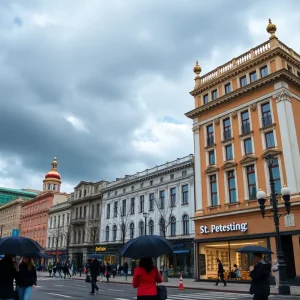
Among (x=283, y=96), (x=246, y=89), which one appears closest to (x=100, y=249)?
(x=246, y=89)

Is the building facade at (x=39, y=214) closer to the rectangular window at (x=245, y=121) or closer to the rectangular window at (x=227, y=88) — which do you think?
the rectangular window at (x=227, y=88)

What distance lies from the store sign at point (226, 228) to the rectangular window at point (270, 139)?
6.80 m

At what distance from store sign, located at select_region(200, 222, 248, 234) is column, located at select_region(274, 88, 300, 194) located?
499 centimetres

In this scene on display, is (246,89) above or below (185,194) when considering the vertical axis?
above

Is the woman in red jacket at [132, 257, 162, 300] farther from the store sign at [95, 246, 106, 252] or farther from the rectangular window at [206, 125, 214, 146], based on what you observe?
the store sign at [95, 246, 106, 252]

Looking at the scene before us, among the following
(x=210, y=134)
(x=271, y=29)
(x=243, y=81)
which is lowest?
(x=210, y=134)

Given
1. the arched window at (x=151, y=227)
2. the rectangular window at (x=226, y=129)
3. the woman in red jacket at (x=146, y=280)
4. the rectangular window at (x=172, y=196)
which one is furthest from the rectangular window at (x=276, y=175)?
the arched window at (x=151, y=227)

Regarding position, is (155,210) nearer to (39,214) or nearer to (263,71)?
(263,71)

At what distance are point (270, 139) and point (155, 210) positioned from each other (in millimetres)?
22675

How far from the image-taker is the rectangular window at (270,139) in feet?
93.4

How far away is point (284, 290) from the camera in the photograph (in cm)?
1764

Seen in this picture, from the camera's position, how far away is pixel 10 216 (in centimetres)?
9838

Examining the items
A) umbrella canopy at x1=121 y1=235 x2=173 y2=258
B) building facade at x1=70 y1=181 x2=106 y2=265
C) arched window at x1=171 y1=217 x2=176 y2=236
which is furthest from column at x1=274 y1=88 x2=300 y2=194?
building facade at x1=70 y1=181 x2=106 y2=265

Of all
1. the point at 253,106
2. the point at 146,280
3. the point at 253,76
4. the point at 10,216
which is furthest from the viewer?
the point at 10,216
